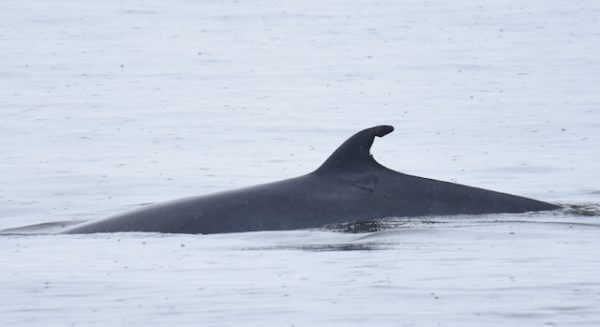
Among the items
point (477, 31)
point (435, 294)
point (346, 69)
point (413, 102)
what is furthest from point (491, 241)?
point (477, 31)

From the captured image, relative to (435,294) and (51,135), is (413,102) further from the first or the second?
(435,294)

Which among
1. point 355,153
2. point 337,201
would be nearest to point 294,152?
point 337,201

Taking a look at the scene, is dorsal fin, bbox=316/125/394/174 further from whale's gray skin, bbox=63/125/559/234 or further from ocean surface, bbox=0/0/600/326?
ocean surface, bbox=0/0/600/326

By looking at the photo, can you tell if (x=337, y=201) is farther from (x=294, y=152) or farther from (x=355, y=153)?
(x=294, y=152)

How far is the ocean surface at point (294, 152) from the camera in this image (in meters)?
10.3

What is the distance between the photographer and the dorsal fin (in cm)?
1252

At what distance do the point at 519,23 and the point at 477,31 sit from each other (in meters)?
2.41

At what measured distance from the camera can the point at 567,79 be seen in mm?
31453

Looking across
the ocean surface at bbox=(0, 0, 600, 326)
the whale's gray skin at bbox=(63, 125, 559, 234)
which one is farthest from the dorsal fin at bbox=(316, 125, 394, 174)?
the ocean surface at bbox=(0, 0, 600, 326)

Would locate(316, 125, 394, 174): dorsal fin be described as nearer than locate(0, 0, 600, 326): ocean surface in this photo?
No

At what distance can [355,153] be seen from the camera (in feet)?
41.8

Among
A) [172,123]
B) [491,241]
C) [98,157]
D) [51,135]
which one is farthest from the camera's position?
[172,123]

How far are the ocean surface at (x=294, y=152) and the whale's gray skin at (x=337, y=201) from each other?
0.13m

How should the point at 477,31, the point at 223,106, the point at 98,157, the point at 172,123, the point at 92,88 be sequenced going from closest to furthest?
the point at 98,157
the point at 172,123
the point at 223,106
the point at 92,88
the point at 477,31
